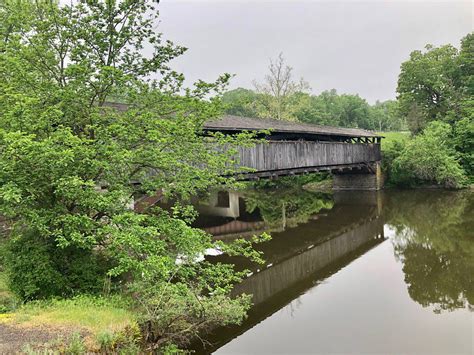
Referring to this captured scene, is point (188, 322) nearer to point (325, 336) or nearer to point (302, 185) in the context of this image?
point (325, 336)

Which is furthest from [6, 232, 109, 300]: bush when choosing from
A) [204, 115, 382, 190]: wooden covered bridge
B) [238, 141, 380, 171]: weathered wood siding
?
[238, 141, 380, 171]: weathered wood siding

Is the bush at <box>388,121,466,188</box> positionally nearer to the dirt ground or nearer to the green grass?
the green grass

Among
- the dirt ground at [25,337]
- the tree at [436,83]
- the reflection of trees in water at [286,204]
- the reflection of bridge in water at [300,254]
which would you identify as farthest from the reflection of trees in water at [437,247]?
the tree at [436,83]

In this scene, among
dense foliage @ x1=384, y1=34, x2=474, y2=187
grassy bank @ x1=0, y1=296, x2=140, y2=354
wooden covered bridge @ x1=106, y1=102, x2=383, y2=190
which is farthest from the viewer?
dense foliage @ x1=384, y1=34, x2=474, y2=187

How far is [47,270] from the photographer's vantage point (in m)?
7.39

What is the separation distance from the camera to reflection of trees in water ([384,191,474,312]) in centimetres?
1019

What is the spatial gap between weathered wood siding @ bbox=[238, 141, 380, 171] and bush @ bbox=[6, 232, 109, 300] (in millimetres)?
10150

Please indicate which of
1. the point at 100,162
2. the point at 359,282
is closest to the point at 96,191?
the point at 100,162

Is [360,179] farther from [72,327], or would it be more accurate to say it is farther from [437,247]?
[72,327]

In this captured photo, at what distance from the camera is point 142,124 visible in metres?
8.07

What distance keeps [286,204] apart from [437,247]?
1321 centimetres

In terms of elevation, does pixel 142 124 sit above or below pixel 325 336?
above

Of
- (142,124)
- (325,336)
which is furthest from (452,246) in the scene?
(142,124)

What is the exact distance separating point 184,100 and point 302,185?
29182 millimetres
